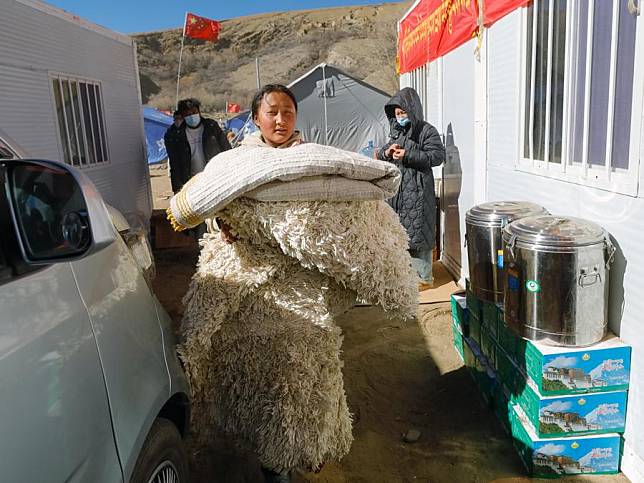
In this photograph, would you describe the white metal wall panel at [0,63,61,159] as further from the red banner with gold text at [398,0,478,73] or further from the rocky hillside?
the rocky hillside

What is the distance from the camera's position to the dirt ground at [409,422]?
9.02 ft

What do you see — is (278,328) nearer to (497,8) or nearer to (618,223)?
(618,223)

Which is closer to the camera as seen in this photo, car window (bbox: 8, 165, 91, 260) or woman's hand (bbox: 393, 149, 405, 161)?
car window (bbox: 8, 165, 91, 260)

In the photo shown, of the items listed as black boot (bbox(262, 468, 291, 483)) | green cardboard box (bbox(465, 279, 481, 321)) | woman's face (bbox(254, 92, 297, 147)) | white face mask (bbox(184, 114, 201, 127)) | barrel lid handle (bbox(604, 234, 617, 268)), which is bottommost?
black boot (bbox(262, 468, 291, 483))

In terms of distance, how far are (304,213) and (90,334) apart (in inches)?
31.9

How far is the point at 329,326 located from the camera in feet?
7.13

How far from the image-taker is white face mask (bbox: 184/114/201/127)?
7.10 meters

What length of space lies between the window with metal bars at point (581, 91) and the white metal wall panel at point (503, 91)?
5.2 inches

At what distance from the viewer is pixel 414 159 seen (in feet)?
16.6

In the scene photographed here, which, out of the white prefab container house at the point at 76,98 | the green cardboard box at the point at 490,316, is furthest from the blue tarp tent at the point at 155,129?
the green cardboard box at the point at 490,316

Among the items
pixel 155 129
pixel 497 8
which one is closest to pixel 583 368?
pixel 497 8

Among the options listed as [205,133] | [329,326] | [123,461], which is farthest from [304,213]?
[205,133]

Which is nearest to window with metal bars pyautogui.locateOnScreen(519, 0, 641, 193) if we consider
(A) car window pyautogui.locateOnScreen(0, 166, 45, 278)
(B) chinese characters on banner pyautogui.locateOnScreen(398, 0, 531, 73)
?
(B) chinese characters on banner pyautogui.locateOnScreen(398, 0, 531, 73)

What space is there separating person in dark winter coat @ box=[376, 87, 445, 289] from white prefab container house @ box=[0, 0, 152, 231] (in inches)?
128
